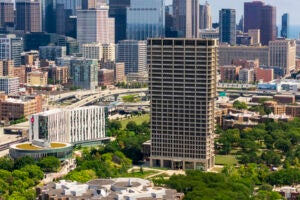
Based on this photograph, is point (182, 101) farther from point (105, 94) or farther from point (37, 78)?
point (37, 78)

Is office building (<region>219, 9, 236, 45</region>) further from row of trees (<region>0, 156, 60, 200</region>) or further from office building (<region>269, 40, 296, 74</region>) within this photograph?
row of trees (<region>0, 156, 60, 200</region>)

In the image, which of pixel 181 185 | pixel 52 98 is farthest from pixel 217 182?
pixel 52 98

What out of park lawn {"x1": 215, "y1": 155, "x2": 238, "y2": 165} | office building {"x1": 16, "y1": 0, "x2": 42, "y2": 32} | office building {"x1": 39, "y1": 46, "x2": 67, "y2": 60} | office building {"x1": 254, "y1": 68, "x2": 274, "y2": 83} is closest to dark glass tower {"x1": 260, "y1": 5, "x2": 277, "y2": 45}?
office building {"x1": 254, "y1": 68, "x2": 274, "y2": 83}

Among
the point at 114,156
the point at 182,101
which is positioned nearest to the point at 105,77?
the point at 114,156

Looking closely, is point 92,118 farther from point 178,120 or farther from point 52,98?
point 52,98

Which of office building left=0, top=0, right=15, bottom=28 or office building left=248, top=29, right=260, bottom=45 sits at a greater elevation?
office building left=0, top=0, right=15, bottom=28
